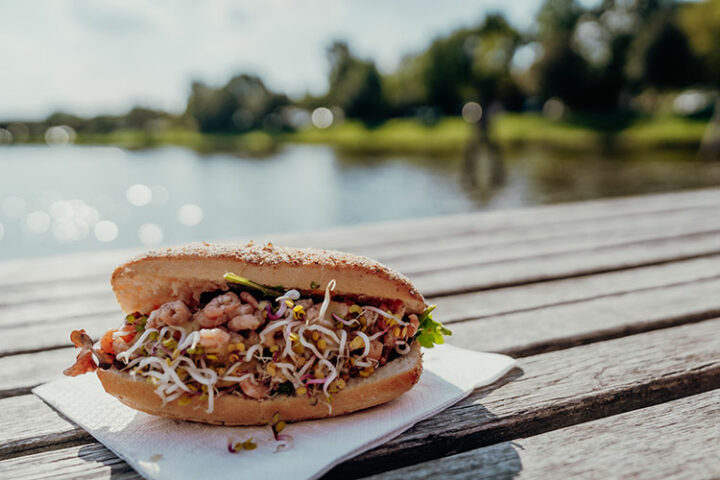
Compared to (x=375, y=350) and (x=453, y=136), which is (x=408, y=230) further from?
(x=453, y=136)

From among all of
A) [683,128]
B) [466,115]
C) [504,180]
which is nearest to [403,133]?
[466,115]

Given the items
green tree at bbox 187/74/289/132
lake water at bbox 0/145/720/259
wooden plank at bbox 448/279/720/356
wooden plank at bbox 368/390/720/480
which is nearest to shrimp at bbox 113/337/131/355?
wooden plank at bbox 368/390/720/480

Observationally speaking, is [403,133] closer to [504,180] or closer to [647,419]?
[504,180]

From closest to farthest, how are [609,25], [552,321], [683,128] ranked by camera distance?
1. [552,321]
2. [683,128]
3. [609,25]

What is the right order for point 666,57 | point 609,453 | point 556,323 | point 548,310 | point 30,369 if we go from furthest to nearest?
point 666,57 → point 548,310 → point 556,323 → point 30,369 → point 609,453

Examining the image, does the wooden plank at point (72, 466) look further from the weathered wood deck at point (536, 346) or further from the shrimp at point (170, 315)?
the shrimp at point (170, 315)

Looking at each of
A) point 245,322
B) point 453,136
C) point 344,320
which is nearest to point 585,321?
point 344,320

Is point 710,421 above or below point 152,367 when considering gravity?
below

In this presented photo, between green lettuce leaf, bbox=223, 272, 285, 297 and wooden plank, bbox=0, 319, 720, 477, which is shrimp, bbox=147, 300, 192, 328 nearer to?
green lettuce leaf, bbox=223, 272, 285, 297
